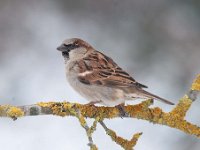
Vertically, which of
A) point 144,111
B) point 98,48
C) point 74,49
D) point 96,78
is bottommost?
point 144,111

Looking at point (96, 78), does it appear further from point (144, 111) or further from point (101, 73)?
point (144, 111)

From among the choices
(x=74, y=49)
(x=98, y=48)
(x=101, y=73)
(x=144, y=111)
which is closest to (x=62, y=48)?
(x=74, y=49)

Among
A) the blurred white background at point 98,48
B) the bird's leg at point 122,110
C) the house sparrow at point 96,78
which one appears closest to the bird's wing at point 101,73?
the house sparrow at point 96,78

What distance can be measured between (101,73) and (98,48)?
3054 millimetres

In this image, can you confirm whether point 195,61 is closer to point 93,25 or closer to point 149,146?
point 93,25

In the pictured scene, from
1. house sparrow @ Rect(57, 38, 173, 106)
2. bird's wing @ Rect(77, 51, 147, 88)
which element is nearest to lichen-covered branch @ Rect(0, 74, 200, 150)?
house sparrow @ Rect(57, 38, 173, 106)

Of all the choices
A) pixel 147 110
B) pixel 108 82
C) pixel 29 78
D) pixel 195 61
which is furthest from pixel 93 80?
pixel 195 61

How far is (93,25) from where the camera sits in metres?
6.75

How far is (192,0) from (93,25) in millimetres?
930

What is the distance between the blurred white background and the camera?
16.7 feet

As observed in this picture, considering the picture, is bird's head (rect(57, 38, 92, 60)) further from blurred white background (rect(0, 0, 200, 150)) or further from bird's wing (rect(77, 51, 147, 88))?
blurred white background (rect(0, 0, 200, 150))

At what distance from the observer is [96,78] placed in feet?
10.9

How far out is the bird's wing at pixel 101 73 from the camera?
330 centimetres

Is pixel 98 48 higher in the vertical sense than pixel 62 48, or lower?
higher
